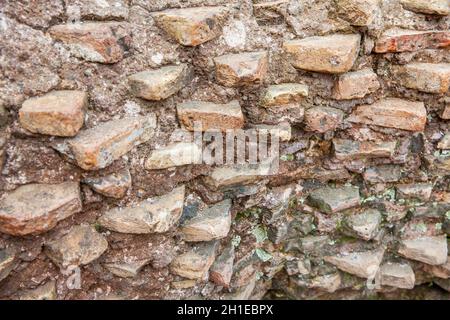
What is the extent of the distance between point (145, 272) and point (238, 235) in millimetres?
429

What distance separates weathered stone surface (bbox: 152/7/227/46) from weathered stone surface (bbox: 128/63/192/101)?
0.11 meters

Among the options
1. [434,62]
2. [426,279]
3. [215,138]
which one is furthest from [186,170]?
[426,279]

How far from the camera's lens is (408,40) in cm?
157

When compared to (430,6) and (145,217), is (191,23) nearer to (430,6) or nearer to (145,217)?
(145,217)

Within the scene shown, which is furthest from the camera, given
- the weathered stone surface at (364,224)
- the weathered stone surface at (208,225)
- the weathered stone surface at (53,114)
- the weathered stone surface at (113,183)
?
the weathered stone surface at (364,224)

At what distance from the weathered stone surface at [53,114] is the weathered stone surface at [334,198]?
1.04 metres

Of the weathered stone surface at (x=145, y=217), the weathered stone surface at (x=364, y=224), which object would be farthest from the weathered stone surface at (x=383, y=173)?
the weathered stone surface at (x=145, y=217)

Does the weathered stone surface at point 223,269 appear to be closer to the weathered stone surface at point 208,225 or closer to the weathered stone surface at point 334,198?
the weathered stone surface at point 208,225

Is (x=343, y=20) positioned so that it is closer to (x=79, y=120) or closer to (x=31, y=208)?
(x=79, y=120)

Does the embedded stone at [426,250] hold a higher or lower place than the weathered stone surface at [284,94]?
lower

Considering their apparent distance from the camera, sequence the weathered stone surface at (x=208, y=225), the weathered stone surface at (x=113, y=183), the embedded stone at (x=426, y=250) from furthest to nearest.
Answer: the embedded stone at (x=426, y=250) < the weathered stone surface at (x=208, y=225) < the weathered stone surface at (x=113, y=183)

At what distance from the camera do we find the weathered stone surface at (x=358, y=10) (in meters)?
1.49

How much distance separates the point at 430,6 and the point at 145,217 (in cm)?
131

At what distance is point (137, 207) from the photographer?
4.79ft
